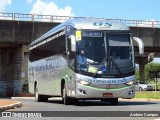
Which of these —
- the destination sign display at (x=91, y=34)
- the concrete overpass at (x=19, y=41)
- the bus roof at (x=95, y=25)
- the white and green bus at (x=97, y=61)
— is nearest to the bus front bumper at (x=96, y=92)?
the white and green bus at (x=97, y=61)

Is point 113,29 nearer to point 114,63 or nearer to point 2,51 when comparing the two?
point 114,63

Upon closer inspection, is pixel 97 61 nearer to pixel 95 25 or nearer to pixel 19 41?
pixel 95 25

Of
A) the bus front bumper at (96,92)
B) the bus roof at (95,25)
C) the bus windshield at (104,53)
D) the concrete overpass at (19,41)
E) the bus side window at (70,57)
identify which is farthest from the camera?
the concrete overpass at (19,41)

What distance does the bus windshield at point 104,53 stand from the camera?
1909cm

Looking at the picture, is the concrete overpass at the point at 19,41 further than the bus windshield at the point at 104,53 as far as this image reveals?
Yes

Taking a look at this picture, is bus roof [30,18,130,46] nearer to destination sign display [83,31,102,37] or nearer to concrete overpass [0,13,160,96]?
destination sign display [83,31,102,37]

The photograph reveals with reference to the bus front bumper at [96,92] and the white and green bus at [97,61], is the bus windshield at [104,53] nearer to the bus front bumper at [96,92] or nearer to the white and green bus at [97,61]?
the white and green bus at [97,61]

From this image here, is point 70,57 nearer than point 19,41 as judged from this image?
Yes

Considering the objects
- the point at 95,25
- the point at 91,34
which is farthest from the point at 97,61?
the point at 95,25

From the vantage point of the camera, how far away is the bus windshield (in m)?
19.1

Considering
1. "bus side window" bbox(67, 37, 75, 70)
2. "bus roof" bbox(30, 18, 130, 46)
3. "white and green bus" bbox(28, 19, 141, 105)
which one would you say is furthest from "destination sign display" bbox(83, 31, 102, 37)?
"bus side window" bbox(67, 37, 75, 70)

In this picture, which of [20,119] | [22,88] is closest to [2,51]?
[22,88]

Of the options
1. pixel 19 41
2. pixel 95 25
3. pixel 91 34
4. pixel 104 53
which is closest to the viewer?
pixel 104 53

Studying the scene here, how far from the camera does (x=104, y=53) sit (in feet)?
63.1
